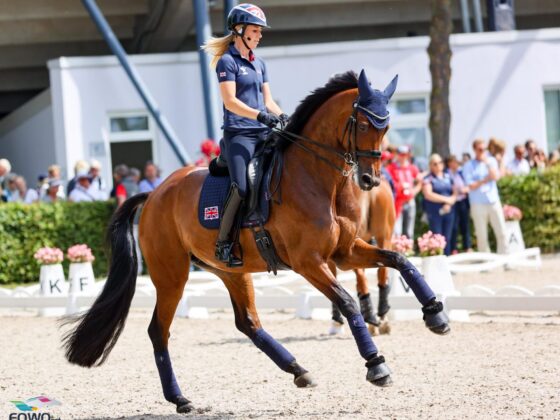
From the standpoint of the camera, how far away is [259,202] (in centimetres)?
752

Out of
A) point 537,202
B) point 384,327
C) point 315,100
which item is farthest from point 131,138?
point 315,100

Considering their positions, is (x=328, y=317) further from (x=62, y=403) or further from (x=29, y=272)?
(x=29, y=272)

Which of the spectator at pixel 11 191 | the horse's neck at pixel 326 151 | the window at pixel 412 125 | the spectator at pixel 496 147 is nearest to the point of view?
the horse's neck at pixel 326 151

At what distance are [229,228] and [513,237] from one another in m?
11.3

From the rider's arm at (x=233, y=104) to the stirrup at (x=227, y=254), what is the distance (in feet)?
3.03

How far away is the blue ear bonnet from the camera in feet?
22.5

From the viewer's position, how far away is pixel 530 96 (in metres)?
24.2

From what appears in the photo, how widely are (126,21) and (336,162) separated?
892 inches

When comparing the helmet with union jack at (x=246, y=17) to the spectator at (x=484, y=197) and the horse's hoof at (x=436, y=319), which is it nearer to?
the horse's hoof at (x=436, y=319)

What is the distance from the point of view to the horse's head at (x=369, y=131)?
6855 mm

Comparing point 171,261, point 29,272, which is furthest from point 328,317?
point 29,272

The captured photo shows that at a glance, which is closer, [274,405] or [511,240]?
[274,405]
